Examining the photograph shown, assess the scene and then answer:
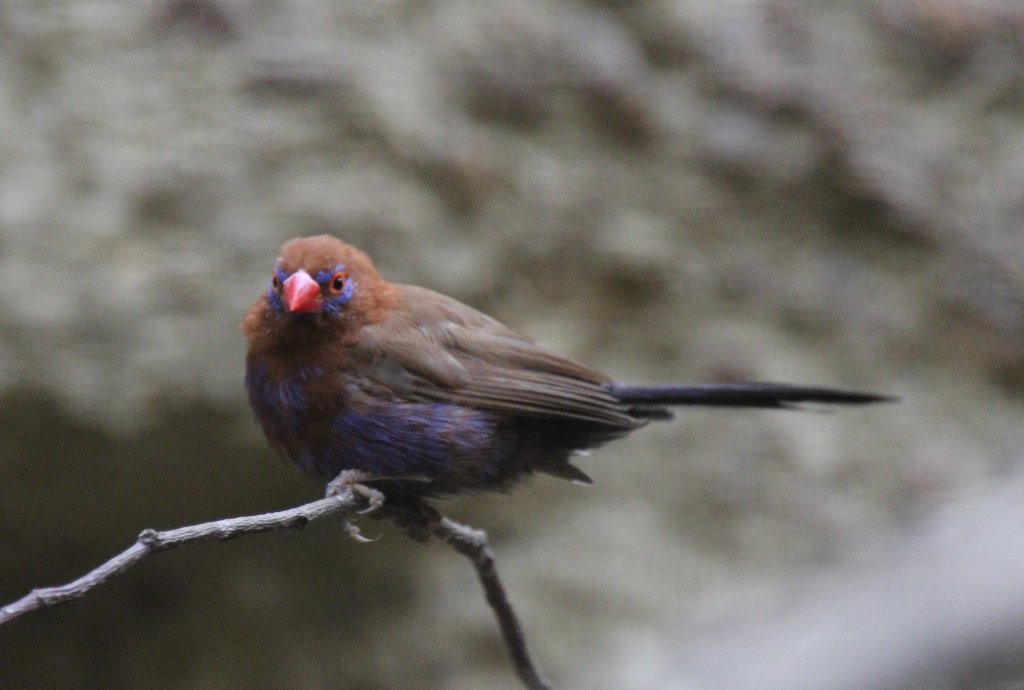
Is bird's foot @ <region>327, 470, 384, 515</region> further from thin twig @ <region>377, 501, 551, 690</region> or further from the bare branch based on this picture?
thin twig @ <region>377, 501, 551, 690</region>

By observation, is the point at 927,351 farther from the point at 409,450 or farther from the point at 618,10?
the point at 409,450

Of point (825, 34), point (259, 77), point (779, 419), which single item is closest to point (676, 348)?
point (779, 419)

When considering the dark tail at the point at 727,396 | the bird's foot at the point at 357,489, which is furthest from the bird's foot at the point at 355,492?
the dark tail at the point at 727,396

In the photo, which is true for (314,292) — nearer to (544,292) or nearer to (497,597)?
(497,597)

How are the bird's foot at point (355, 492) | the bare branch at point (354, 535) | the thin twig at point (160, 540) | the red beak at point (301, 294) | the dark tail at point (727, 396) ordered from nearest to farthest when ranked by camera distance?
the thin twig at point (160, 540), the bare branch at point (354, 535), the bird's foot at point (355, 492), the red beak at point (301, 294), the dark tail at point (727, 396)

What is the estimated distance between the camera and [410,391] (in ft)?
9.93

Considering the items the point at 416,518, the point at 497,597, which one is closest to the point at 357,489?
the point at 416,518

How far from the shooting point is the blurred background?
→ 13.5ft

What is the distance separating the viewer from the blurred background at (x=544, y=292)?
412 cm

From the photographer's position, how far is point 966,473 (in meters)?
5.28

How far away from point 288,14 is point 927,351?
303 cm

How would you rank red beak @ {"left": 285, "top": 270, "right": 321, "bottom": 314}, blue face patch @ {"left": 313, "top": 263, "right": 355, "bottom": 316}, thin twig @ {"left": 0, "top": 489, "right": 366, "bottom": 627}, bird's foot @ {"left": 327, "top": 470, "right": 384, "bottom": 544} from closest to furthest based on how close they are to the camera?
1. thin twig @ {"left": 0, "top": 489, "right": 366, "bottom": 627}
2. bird's foot @ {"left": 327, "top": 470, "right": 384, "bottom": 544}
3. red beak @ {"left": 285, "top": 270, "right": 321, "bottom": 314}
4. blue face patch @ {"left": 313, "top": 263, "right": 355, "bottom": 316}

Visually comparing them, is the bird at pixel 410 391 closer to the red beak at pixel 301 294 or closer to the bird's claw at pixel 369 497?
the red beak at pixel 301 294

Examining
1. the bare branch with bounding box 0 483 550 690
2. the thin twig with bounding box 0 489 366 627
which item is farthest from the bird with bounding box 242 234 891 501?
the thin twig with bounding box 0 489 366 627
